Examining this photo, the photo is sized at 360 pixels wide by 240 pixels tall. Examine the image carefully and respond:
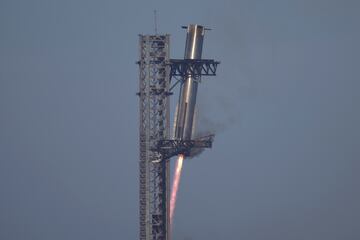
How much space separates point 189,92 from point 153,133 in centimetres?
472

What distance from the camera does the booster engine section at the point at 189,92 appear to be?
2484 inches

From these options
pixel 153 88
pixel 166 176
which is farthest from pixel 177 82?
pixel 166 176

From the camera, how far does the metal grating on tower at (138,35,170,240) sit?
2467 inches

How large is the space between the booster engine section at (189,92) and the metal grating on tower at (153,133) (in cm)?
112

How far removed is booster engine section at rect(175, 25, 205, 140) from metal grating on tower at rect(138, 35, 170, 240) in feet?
3.66

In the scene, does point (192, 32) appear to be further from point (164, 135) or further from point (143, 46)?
point (164, 135)

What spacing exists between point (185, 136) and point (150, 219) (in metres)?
7.69

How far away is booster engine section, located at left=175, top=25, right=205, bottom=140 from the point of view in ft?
207

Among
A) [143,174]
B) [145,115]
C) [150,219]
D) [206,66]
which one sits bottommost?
[150,219]

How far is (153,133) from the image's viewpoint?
6300 centimetres

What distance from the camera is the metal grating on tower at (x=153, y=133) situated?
62656mm

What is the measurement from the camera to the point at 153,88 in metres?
62.8

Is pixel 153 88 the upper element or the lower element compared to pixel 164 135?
upper

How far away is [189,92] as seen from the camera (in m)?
63.7
